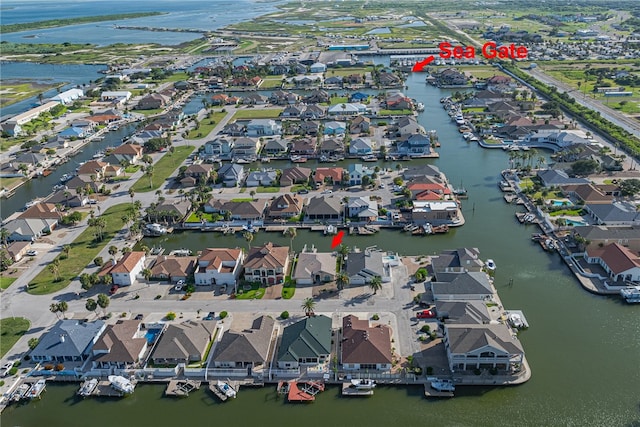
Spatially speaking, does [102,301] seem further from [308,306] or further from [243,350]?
[308,306]

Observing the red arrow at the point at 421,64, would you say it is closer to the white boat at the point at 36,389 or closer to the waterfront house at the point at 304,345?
the waterfront house at the point at 304,345

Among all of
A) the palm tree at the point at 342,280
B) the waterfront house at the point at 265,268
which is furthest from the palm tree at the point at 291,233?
the palm tree at the point at 342,280

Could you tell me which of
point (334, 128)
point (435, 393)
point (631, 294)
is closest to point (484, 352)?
point (435, 393)

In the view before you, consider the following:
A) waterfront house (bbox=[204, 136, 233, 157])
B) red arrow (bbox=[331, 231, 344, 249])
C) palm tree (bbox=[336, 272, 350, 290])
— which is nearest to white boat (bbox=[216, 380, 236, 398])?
palm tree (bbox=[336, 272, 350, 290])

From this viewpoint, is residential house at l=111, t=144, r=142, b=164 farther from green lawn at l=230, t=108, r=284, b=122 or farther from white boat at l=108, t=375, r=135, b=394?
white boat at l=108, t=375, r=135, b=394

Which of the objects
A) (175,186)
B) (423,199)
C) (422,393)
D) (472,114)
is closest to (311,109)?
(472,114)
